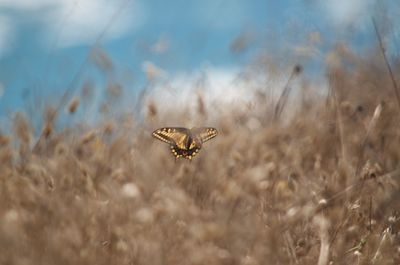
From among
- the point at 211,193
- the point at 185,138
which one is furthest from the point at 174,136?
the point at 211,193

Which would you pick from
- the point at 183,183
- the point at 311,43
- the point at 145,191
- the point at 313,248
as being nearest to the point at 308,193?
the point at 313,248

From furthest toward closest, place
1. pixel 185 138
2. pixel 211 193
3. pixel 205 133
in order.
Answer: pixel 205 133
pixel 185 138
pixel 211 193

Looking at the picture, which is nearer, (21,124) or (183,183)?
(183,183)

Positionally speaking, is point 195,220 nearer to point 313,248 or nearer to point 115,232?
point 115,232

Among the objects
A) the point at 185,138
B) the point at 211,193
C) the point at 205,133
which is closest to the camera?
the point at 211,193

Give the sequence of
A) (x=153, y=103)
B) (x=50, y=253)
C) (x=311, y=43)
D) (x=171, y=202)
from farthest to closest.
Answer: (x=311, y=43)
(x=153, y=103)
(x=171, y=202)
(x=50, y=253)

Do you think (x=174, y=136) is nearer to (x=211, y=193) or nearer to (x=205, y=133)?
(x=205, y=133)
